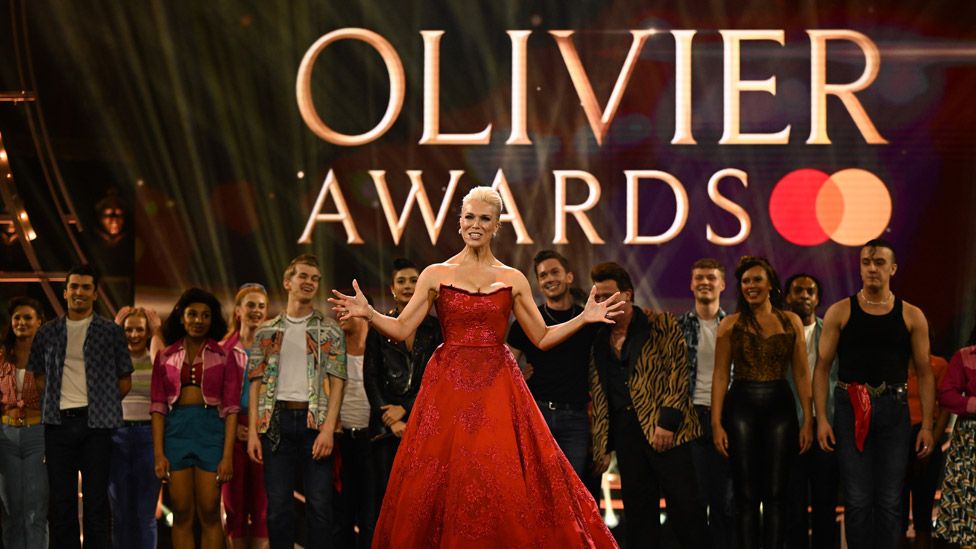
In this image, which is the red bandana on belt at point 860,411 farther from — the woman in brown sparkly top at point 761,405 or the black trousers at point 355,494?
the black trousers at point 355,494

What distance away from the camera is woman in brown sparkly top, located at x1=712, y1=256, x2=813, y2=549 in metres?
5.95

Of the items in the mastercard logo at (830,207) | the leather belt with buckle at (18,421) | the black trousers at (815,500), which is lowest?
the black trousers at (815,500)

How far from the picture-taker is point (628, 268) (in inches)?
346

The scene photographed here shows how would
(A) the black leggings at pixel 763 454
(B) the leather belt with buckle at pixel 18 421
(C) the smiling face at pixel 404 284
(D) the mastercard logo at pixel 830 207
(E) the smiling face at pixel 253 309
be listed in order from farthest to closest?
(D) the mastercard logo at pixel 830 207 → (E) the smiling face at pixel 253 309 → (B) the leather belt with buckle at pixel 18 421 → (C) the smiling face at pixel 404 284 → (A) the black leggings at pixel 763 454

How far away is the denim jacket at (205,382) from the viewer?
6082mm

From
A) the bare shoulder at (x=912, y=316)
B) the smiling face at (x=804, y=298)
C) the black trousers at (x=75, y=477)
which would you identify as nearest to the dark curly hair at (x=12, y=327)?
the black trousers at (x=75, y=477)

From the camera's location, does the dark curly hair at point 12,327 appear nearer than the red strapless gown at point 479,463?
No

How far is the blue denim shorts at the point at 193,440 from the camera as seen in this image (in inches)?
236

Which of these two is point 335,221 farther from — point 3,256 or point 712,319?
point 712,319

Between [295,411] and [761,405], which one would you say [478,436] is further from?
[761,405]

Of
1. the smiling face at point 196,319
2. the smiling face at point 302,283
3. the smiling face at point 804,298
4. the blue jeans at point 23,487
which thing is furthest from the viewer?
the smiling face at point 804,298

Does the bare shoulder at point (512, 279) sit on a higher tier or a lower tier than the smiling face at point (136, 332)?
higher

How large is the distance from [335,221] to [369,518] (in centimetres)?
330

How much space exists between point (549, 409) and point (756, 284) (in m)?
1.21
